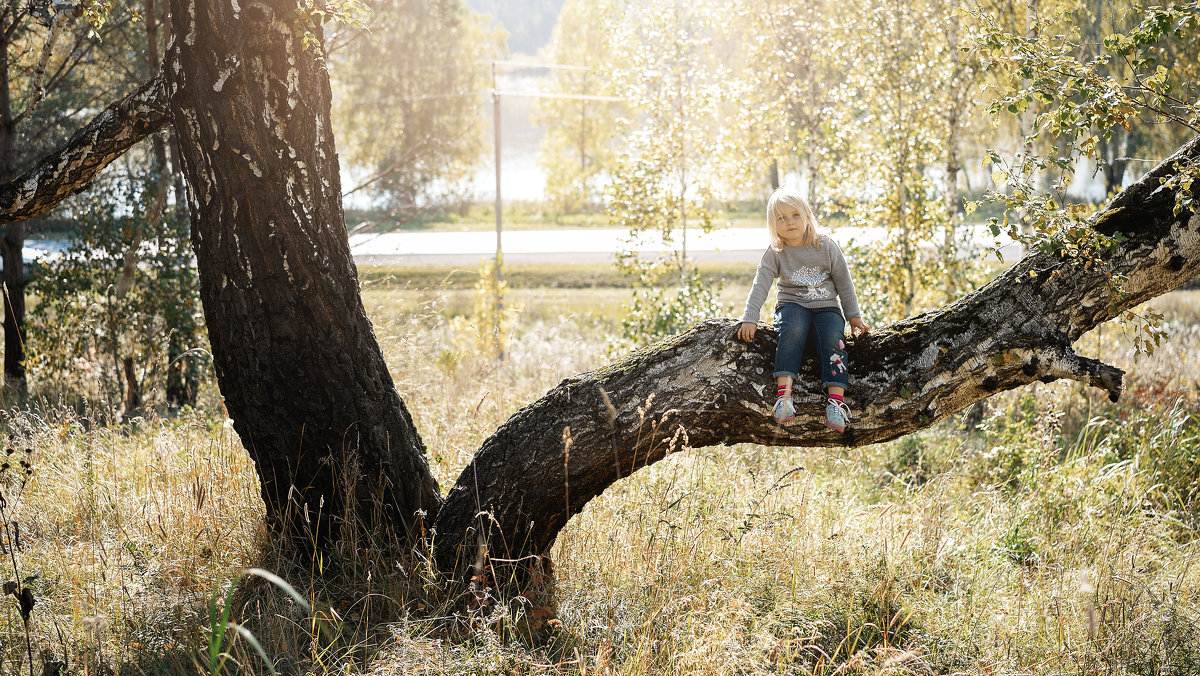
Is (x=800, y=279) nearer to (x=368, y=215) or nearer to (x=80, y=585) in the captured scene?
(x=80, y=585)

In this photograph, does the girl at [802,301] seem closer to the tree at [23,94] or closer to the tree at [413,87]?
the tree at [23,94]

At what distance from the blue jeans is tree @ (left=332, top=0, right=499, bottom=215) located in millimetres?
19431

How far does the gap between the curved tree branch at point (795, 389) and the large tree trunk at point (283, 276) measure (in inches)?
18.9

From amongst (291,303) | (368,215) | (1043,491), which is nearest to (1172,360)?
(1043,491)

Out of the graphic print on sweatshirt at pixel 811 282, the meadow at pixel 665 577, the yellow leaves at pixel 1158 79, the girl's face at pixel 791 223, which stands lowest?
the meadow at pixel 665 577

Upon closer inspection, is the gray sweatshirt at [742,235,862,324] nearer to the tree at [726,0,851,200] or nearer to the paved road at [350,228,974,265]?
the tree at [726,0,851,200]

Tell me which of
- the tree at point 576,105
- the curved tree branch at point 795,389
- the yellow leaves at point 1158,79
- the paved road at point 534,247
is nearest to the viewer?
the yellow leaves at point 1158,79

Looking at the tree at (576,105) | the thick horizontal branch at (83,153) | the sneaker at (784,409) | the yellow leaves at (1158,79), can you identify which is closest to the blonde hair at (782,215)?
the sneaker at (784,409)

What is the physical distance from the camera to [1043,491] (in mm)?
5117

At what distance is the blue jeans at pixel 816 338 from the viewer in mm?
3123

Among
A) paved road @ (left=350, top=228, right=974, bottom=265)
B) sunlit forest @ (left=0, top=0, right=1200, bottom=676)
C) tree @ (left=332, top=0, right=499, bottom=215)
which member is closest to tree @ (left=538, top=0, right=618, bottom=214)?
tree @ (left=332, top=0, right=499, bottom=215)

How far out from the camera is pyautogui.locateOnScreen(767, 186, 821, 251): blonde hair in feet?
11.7

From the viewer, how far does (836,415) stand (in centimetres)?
309

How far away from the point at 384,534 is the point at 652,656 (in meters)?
1.26
